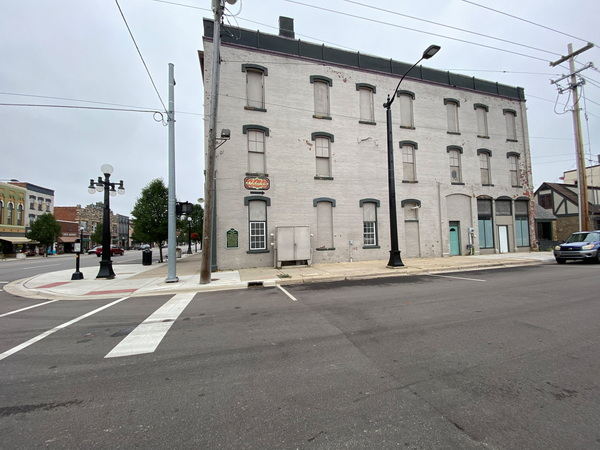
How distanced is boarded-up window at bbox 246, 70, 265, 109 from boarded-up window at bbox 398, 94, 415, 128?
9.30 metres

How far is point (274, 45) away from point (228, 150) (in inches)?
272

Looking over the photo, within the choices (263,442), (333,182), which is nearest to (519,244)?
(333,182)

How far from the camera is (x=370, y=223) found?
1688 centimetres

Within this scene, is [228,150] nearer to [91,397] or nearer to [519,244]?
[91,397]

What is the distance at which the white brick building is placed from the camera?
14.7 metres

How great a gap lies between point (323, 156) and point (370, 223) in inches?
197

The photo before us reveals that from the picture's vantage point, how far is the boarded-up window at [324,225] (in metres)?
15.8

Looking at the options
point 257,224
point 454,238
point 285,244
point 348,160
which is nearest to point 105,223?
point 257,224

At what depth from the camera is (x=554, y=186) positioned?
30750 mm

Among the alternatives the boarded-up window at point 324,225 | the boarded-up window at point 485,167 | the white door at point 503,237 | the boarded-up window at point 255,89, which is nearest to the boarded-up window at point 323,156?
the boarded-up window at point 324,225

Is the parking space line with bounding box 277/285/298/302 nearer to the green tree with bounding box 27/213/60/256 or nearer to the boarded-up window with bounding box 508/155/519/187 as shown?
the boarded-up window with bounding box 508/155/519/187

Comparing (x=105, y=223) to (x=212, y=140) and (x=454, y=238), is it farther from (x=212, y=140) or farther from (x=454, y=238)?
(x=454, y=238)

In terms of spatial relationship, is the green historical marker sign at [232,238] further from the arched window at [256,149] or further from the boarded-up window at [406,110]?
the boarded-up window at [406,110]

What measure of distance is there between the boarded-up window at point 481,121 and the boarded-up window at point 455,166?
3210 millimetres
